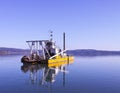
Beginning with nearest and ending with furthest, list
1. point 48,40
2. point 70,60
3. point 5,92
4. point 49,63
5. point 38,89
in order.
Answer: point 5,92, point 38,89, point 49,63, point 48,40, point 70,60

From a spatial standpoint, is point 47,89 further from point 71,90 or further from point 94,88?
point 94,88

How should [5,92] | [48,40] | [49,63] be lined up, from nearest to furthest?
[5,92]
[49,63]
[48,40]

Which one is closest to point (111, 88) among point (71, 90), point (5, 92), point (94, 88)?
point (94, 88)

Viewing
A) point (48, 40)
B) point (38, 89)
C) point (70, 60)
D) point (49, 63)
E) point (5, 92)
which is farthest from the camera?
point (70, 60)

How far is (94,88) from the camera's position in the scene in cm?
2662

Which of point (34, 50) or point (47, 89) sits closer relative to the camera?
point (47, 89)

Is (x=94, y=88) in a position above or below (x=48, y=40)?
below

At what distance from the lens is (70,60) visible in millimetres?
77438

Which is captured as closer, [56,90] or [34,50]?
[56,90]

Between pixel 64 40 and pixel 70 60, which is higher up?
pixel 64 40

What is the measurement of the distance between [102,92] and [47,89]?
6.02m

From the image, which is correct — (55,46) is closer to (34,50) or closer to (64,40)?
(34,50)

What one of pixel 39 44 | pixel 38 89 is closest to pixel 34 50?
pixel 39 44

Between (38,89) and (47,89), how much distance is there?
3.26 ft
